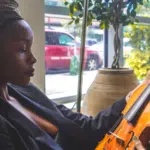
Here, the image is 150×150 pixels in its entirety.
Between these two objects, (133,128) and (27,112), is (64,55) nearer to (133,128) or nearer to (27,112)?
(27,112)

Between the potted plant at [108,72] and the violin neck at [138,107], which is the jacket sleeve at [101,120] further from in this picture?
the potted plant at [108,72]

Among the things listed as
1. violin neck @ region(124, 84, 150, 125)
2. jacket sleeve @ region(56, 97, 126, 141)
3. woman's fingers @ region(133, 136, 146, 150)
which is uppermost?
violin neck @ region(124, 84, 150, 125)

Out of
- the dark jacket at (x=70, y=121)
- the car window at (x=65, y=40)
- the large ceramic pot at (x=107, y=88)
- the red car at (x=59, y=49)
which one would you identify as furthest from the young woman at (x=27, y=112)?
the car window at (x=65, y=40)

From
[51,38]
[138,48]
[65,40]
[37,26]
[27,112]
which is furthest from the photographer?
[138,48]

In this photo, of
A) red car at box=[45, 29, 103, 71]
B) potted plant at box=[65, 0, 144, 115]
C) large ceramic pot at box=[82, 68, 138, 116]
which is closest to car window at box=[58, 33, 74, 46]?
red car at box=[45, 29, 103, 71]

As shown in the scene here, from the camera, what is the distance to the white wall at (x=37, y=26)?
167 centimetres

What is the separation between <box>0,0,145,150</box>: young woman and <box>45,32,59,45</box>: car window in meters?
0.76

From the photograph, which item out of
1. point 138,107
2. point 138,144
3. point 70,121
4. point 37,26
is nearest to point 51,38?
point 37,26

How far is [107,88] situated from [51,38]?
0.54m

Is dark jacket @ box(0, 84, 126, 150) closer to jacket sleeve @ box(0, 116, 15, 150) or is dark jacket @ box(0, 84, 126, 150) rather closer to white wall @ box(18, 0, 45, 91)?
jacket sleeve @ box(0, 116, 15, 150)

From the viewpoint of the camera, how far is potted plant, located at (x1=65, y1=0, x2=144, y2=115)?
1.75 meters

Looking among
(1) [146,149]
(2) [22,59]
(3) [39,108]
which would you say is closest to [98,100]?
(3) [39,108]

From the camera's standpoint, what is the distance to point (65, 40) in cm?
212

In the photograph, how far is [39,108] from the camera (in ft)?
3.92
